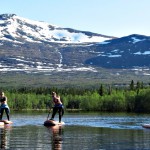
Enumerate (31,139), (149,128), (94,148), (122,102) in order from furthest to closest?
(122,102)
(149,128)
(31,139)
(94,148)

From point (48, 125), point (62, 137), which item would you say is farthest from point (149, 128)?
point (62, 137)

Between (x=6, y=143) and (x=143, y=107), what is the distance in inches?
4725

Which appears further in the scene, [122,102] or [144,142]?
[122,102]

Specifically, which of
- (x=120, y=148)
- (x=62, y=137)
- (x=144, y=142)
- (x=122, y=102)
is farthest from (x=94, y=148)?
(x=122, y=102)

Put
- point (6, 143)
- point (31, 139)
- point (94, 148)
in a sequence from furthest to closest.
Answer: point (31, 139), point (6, 143), point (94, 148)

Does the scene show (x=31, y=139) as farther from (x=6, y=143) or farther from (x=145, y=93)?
(x=145, y=93)

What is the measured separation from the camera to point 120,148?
28734 mm

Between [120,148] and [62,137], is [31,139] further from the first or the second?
[120,148]

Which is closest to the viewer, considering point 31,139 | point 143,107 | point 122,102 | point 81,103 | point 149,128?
point 31,139

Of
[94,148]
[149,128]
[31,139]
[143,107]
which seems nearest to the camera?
[94,148]

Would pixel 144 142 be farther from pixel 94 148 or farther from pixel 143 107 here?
pixel 143 107

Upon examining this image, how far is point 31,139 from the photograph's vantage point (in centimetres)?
3388

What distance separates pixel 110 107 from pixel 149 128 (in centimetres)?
12057

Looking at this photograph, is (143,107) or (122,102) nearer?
(143,107)
